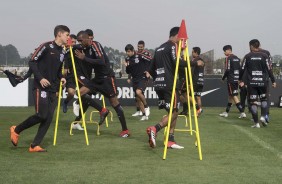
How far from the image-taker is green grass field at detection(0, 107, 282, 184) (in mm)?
5648

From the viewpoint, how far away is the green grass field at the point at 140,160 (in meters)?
5.65

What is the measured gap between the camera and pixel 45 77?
771cm

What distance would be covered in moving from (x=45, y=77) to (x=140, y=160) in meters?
2.22

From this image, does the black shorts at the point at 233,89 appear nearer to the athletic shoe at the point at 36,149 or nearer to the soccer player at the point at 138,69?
the soccer player at the point at 138,69

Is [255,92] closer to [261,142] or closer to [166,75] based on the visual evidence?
[261,142]

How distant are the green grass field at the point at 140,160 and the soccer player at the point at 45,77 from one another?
15.7 inches

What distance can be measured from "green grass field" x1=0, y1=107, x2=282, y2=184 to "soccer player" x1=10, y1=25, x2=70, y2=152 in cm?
40

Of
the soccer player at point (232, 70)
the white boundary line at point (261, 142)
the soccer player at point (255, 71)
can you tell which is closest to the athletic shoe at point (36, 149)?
the white boundary line at point (261, 142)

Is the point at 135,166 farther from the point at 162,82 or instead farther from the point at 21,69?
the point at 21,69

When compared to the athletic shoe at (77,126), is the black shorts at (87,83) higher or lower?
higher

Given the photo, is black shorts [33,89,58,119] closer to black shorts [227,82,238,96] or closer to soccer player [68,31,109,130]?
Result: soccer player [68,31,109,130]

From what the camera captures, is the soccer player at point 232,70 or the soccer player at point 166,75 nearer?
the soccer player at point 166,75

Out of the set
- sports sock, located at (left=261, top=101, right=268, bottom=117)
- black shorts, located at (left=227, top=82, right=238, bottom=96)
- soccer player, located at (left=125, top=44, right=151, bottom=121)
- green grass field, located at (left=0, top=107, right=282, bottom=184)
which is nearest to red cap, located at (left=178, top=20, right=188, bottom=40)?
green grass field, located at (left=0, top=107, right=282, bottom=184)

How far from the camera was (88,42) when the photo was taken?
928 cm
